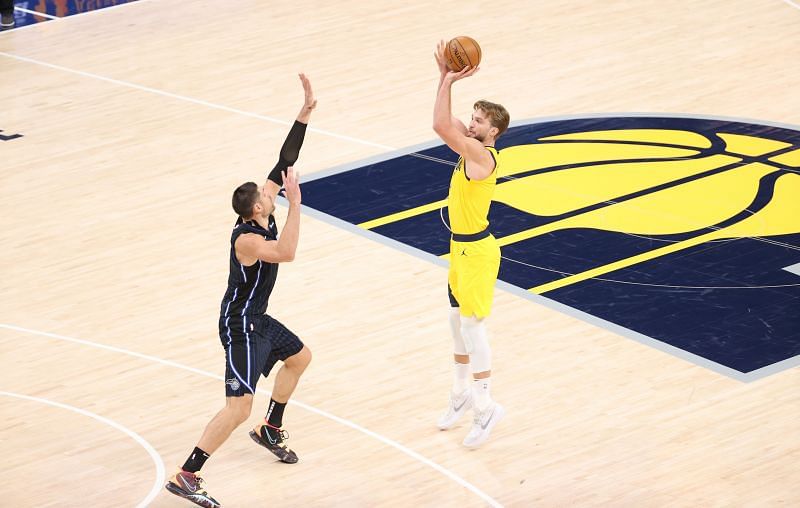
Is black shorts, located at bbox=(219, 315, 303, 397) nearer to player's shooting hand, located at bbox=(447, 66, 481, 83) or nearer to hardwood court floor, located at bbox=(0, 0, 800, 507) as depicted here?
hardwood court floor, located at bbox=(0, 0, 800, 507)

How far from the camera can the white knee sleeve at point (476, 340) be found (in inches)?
353

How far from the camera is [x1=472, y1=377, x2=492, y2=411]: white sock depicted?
29.7 ft

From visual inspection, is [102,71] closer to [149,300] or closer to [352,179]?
[352,179]

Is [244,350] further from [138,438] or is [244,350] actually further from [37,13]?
[37,13]

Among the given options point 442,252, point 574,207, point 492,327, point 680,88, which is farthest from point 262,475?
point 680,88

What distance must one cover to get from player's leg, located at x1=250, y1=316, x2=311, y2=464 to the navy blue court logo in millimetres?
2996

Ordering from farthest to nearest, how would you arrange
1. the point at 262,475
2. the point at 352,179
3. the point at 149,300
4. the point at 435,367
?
the point at 352,179
the point at 149,300
the point at 435,367
the point at 262,475

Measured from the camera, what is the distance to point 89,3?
2242 cm

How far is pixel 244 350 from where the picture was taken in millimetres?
8406

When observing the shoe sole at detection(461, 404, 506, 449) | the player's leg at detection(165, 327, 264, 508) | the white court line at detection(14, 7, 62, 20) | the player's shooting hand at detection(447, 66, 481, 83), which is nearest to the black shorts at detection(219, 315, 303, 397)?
the player's leg at detection(165, 327, 264, 508)

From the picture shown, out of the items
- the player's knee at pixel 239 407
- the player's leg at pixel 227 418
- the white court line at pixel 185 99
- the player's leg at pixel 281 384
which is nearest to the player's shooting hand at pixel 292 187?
the player's leg at pixel 227 418

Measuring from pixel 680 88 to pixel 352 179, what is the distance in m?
4.50

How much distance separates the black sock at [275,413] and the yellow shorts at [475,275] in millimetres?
1279

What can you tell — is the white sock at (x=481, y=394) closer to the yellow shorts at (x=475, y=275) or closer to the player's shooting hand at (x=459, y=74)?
the yellow shorts at (x=475, y=275)
